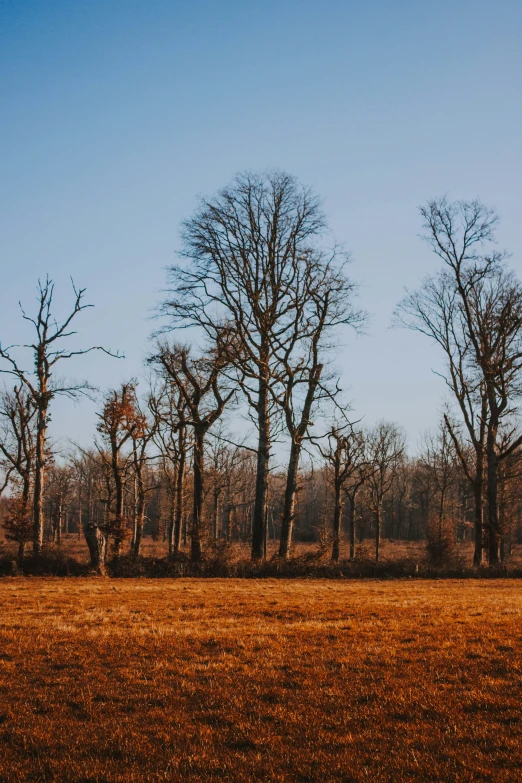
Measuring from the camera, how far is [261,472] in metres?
23.4

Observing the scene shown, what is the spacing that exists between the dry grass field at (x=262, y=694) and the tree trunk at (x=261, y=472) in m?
10.8

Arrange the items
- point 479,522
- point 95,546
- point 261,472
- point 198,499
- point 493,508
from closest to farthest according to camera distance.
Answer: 1. point 95,546
2. point 261,472
3. point 198,499
4. point 493,508
5. point 479,522

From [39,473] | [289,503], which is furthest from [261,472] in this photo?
[39,473]

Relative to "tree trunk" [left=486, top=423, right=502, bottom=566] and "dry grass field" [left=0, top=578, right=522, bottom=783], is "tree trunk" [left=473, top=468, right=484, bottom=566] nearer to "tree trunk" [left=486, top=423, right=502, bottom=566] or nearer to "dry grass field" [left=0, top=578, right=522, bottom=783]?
"tree trunk" [left=486, top=423, right=502, bottom=566]

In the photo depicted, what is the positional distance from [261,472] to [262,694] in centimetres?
1680

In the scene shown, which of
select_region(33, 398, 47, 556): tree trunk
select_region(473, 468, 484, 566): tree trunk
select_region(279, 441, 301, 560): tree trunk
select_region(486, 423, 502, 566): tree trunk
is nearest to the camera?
select_region(33, 398, 47, 556): tree trunk

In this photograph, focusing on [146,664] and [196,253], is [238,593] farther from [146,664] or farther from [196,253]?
[196,253]

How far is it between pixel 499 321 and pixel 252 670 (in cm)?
2342

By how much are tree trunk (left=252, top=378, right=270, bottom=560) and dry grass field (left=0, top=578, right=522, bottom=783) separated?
10820mm

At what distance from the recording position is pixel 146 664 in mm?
7906

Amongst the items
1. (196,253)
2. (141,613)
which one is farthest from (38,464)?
(141,613)

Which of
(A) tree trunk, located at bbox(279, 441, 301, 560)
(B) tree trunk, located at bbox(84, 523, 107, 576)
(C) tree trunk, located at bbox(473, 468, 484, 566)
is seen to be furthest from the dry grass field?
(C) tree trunk, located at bbox(473, 468, 484, 566)

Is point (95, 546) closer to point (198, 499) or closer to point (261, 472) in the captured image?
point (198, 499)

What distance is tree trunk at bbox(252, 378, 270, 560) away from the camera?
23.2 meters
